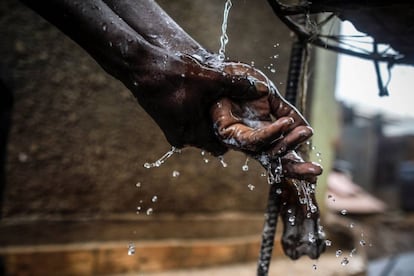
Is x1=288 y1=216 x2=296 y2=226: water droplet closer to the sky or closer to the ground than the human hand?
closer to the ground

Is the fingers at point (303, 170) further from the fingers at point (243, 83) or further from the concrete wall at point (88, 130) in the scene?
the concrete wall at point (88, 130)

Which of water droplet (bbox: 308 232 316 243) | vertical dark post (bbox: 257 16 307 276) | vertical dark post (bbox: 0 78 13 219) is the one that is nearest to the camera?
water droplet (bbox: 308 232 316 243)

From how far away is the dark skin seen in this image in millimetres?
1192

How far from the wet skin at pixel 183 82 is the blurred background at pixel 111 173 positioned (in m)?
1.30

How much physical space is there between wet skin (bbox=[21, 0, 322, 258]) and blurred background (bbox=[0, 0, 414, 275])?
1.30 meters

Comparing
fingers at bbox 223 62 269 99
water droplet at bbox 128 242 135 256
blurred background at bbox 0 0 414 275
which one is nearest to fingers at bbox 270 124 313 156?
fingers at bbox 223 62 269 99

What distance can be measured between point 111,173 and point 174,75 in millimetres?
2319

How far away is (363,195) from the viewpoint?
675cm

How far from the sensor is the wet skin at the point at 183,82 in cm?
116

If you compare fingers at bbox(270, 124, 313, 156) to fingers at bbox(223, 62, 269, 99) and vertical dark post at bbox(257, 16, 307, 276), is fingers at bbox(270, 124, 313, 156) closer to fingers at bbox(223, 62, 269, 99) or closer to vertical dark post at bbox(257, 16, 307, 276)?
fingers at bbox(223, 62, 269, 99)

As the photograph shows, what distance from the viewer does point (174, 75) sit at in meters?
1.23

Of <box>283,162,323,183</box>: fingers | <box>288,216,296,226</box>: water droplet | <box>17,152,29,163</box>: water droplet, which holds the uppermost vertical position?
<box>17,152,29,163</box>: water droplet

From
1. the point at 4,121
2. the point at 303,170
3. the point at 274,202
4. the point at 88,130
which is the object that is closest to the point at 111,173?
the point at 88,130

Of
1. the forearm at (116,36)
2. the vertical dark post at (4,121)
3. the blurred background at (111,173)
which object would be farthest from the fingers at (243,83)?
the vertical dark post at (4,121)
